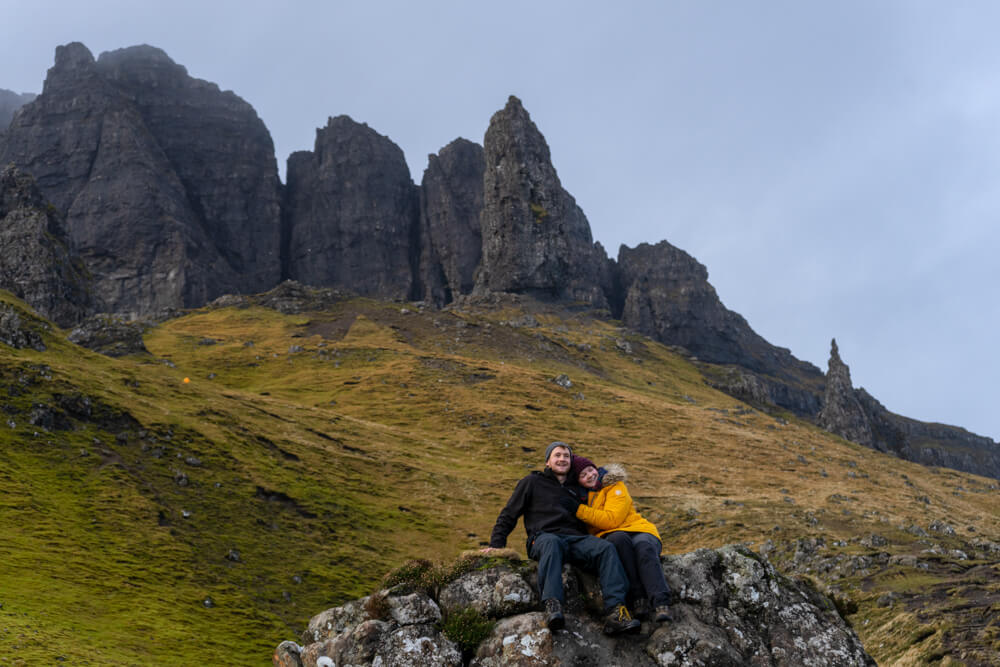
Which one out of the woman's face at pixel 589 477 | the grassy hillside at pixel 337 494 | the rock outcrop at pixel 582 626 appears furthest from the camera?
the grassy hillside at pixel 337 494

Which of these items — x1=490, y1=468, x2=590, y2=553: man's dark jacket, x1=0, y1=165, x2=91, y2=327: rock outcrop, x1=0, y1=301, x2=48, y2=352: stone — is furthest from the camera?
x1=0, y1=165, x2=91, y2=327: rock outcrop

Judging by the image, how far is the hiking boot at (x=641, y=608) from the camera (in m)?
12.3

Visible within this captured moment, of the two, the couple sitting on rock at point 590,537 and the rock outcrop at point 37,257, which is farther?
the rock outcrop at point 37,257

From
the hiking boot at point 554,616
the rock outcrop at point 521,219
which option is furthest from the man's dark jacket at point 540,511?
the rock outcrop at point 521,219

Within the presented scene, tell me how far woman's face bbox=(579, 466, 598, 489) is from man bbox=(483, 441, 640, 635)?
372 millimetres

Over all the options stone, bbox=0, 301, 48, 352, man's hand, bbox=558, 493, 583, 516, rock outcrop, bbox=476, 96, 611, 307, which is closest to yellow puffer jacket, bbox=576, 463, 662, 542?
man's hand, bbox=558, 493, 583, 516

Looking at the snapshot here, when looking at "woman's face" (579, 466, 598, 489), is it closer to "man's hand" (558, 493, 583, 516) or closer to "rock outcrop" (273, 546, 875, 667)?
"man's hand" (558, 493, 583, 516)

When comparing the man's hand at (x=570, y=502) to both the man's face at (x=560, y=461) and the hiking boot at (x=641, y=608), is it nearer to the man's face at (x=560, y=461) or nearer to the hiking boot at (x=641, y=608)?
the man's face at (x=560, y=461)

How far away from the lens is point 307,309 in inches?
5817

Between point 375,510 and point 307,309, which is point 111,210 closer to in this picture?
point 307,309

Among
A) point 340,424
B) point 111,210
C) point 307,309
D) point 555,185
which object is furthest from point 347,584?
point 111,210

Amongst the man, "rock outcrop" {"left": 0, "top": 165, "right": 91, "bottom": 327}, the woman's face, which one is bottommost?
the man

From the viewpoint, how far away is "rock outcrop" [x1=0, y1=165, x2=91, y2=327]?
10594cm

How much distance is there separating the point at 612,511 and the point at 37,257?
12217cm
